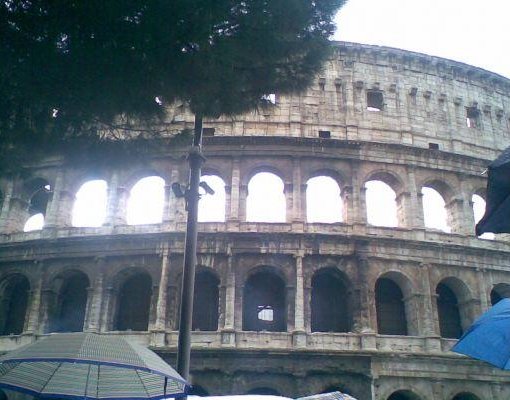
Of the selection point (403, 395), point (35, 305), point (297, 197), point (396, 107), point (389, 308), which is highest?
point (396, 107)

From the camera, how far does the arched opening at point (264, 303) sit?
670 inches

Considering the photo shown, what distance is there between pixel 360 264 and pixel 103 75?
12056 mm

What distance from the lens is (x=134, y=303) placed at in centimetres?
1780

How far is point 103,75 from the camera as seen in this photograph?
748cm

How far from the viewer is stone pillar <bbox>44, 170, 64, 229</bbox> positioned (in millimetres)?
18547

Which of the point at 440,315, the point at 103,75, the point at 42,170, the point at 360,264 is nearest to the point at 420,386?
the point at 440,315

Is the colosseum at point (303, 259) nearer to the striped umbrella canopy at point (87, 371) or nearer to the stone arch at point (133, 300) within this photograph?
the stone arch at point (133, 300)

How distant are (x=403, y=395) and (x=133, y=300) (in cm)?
981

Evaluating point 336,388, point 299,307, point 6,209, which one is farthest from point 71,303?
point 336,388

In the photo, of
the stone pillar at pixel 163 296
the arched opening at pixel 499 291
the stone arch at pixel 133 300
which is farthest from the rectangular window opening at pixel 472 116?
the stone arch at pixel 133 300

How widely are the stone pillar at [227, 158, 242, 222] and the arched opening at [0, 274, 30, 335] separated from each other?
7.85 meters

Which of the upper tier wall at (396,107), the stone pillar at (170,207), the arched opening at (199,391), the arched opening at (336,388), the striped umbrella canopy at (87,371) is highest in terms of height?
the upper tier wall at (396,107)

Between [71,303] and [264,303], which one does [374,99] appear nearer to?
[264,303]

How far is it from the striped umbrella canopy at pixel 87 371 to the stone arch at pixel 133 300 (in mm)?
10952
